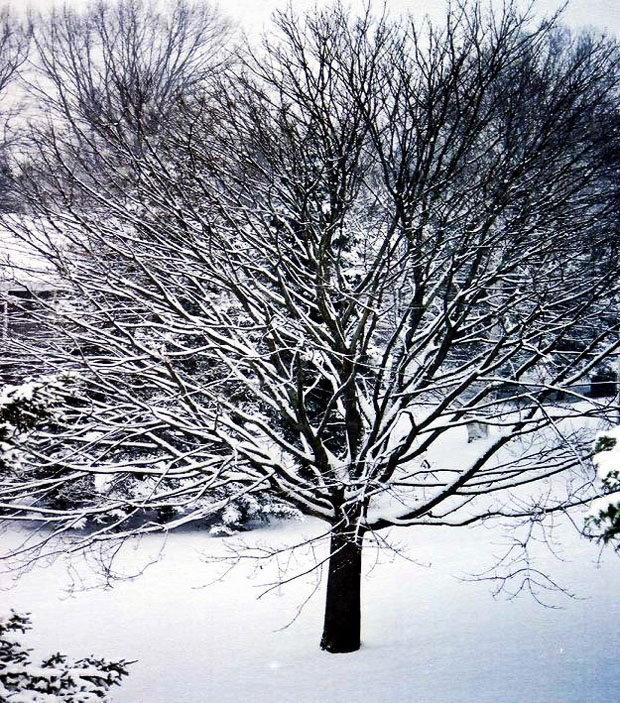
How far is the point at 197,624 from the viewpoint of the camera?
7.73 metres

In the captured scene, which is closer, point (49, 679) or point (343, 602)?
point (49, 679)

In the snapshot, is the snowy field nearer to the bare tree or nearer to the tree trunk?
the tree trunk

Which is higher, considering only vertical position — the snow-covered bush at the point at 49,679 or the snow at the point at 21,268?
the snow at the point at 21,268

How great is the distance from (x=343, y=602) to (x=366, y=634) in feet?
3.09

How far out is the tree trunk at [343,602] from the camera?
Result: 6.37 meters

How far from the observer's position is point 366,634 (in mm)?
7062

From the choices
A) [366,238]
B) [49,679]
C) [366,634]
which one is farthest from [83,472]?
[366,238]

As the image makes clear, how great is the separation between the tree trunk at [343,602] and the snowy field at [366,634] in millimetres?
132

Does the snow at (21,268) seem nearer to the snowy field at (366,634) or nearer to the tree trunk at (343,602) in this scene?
the snowy field at (366,634)

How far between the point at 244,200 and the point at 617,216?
152 inches

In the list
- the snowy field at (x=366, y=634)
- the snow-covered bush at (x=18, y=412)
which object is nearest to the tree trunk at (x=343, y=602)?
the snowy field at (x=366, y=634)

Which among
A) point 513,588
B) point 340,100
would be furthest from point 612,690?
point 340,100

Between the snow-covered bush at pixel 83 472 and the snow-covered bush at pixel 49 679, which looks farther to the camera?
the snow-covered bush at pixel 49 679

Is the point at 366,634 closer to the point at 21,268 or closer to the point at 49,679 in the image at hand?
the point at 49,679
